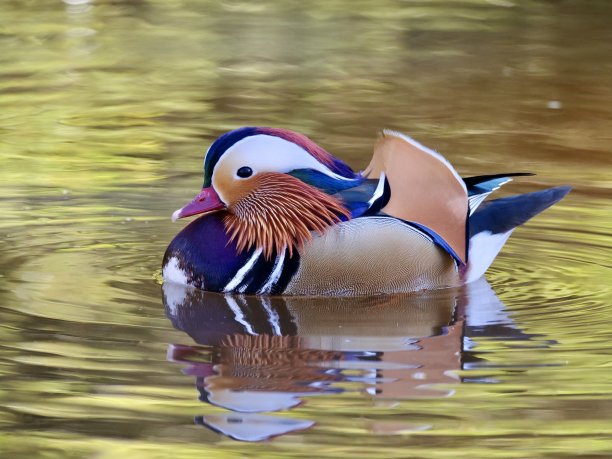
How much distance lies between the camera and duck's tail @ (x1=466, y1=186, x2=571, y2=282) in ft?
22.1

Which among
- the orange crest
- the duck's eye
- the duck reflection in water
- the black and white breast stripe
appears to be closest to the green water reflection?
the duck reflection in water

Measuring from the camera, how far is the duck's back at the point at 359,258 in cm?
624

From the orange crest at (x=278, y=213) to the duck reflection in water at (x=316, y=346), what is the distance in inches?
9.7

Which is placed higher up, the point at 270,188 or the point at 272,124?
the point at 270,188

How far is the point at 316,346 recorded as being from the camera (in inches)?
222

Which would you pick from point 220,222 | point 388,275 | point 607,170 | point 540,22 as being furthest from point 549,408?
point 540,22

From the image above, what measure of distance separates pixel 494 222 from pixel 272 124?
3.42 m

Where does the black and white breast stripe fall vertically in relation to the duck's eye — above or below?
below

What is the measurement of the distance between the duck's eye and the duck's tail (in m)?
1.04

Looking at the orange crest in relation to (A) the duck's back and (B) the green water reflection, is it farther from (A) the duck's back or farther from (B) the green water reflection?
(B) the green water reflection

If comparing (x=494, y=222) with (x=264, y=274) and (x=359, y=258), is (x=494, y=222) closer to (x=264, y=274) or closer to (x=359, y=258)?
(x=359, y=258)

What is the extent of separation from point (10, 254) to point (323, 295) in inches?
63.8

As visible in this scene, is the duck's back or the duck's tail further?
the duck's tail

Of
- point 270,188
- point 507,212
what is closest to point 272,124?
point 507,212
